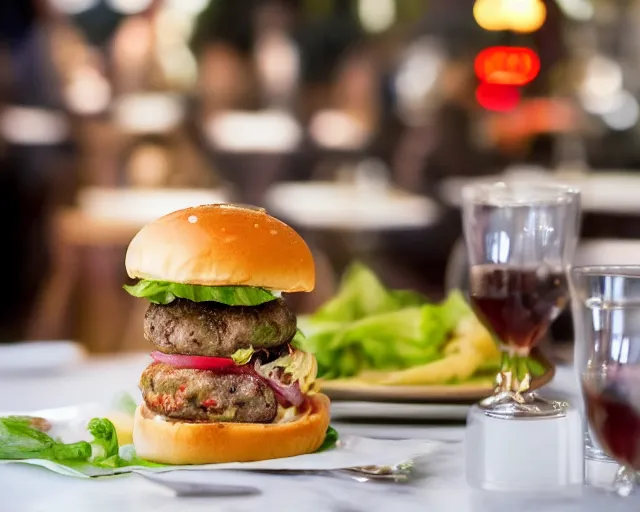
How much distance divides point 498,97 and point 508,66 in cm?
27

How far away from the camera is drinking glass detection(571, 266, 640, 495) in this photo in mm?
1157

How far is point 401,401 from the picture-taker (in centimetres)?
173

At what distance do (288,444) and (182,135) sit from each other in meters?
6.08

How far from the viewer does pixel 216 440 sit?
135 cm

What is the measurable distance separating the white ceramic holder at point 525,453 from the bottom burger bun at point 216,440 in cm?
25

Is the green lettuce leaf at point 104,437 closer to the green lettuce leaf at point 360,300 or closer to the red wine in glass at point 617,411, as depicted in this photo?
the red wine in glass at point 617,411

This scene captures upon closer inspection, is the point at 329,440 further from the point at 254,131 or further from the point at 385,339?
the point at 254,131

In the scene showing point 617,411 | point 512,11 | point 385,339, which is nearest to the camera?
point 617,411

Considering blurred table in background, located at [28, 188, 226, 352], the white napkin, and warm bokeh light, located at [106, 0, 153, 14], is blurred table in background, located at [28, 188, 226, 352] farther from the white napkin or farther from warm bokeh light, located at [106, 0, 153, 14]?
the white napkin

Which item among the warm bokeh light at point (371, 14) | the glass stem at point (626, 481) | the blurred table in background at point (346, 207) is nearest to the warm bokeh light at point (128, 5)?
the blurred table in background at point (346, 207)

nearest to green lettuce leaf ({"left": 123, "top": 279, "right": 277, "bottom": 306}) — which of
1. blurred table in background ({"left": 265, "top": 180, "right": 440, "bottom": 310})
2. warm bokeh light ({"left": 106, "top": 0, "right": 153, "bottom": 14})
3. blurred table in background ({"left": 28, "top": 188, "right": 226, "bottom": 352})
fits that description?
blurred table in background ({"left": 28, "top": 188, "right": 226, "bottom": 352})

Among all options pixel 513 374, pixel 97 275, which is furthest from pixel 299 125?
pixel 513 374

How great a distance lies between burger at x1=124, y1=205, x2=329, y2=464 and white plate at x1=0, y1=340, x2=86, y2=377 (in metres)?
0.83

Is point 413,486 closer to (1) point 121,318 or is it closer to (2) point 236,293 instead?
(2) point 236,293
